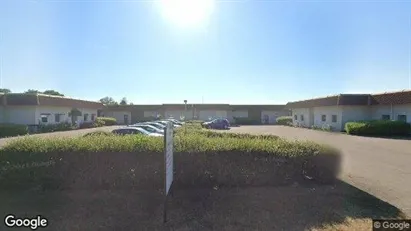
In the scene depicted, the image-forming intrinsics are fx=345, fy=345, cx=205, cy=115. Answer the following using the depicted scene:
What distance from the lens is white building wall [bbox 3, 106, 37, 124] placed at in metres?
35.3

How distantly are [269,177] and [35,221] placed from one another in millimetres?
4518

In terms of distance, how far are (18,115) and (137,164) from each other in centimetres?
3353

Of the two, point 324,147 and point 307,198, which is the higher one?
point 324,147

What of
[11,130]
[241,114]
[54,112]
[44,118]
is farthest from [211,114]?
[11,130]

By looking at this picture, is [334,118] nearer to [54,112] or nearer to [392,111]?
[392,111]

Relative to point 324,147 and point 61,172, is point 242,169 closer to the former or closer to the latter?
point 324,147

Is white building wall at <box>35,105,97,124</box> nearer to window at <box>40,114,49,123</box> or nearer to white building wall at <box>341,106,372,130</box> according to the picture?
window at <box>40,114,49,123</box>

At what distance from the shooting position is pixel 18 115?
35.3m

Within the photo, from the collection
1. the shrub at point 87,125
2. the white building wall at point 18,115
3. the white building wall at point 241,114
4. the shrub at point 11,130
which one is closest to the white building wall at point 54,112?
the white building wall at point 18,115

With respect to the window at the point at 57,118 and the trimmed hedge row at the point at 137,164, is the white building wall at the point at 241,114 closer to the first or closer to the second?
the window at the point at 57,118

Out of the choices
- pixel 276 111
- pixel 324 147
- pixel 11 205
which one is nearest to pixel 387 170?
pixel 324 147

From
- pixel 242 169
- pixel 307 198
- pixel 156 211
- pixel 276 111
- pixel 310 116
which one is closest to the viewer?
pixel 156 211

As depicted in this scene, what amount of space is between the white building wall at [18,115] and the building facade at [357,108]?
3127 cm

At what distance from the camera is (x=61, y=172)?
22.6 feet
